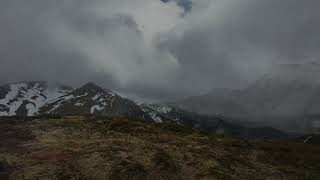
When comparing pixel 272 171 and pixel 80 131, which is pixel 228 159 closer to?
pixel 272 171

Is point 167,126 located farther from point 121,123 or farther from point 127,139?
point 127,139

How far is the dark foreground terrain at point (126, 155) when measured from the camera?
184 feet

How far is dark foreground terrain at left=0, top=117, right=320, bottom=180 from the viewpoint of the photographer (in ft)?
184

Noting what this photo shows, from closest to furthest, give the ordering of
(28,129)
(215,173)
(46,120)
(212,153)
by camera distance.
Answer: (215,173) < (212,153) < (28,129) < (46,120)

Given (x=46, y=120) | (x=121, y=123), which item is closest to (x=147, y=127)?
(x=121, y=123)

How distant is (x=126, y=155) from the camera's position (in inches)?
2466

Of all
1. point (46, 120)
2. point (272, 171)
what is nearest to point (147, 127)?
point (46, 120)

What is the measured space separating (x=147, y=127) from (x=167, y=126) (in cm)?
1128

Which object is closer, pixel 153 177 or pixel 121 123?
pixel 153 177

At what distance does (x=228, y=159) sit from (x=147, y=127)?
21210 millimetres

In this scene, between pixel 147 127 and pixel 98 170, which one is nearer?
pixel 98 170

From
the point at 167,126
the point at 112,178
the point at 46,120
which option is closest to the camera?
the point at 112,178

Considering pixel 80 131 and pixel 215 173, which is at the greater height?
pixel 80 131

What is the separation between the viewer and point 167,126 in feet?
313
